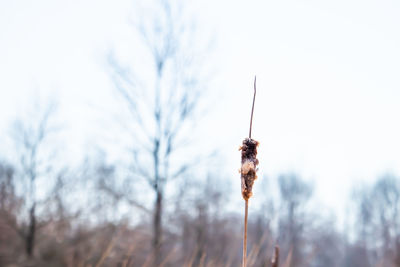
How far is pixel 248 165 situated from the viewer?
3.70 feet

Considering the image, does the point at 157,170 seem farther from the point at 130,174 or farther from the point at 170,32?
the point at 170,32

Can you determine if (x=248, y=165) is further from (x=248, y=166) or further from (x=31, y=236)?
(x=31, y=236)

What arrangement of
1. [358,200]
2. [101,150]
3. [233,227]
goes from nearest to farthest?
[101,150] < [233,227] < [358,200]

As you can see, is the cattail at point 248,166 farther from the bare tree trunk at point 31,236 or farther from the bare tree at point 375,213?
the bare tree at point 375,213

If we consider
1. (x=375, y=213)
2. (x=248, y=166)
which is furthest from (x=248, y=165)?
(x=375, y=213)

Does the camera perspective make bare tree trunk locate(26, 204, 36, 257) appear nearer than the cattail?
No

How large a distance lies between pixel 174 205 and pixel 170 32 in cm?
394

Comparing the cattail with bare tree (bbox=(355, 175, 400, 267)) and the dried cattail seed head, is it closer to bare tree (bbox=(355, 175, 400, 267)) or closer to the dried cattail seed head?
the dried cattail seed head

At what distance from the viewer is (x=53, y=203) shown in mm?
12516

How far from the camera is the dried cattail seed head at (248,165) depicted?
1.11 meters

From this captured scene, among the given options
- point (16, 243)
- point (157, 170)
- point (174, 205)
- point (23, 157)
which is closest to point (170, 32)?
point (157, 170)

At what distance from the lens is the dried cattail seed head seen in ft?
3.63

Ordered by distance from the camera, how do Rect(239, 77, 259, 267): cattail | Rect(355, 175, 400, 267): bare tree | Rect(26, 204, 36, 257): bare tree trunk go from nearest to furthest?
Rect(239, 77, 259, 267): cattail < Rect(26, 204, 36, 257): bare tree trunk < Rect(355, 175, 400, 267): bare tree

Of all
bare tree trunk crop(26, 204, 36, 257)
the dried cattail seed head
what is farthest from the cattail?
bare tree trunk crop(26, 204, 36, 257)
